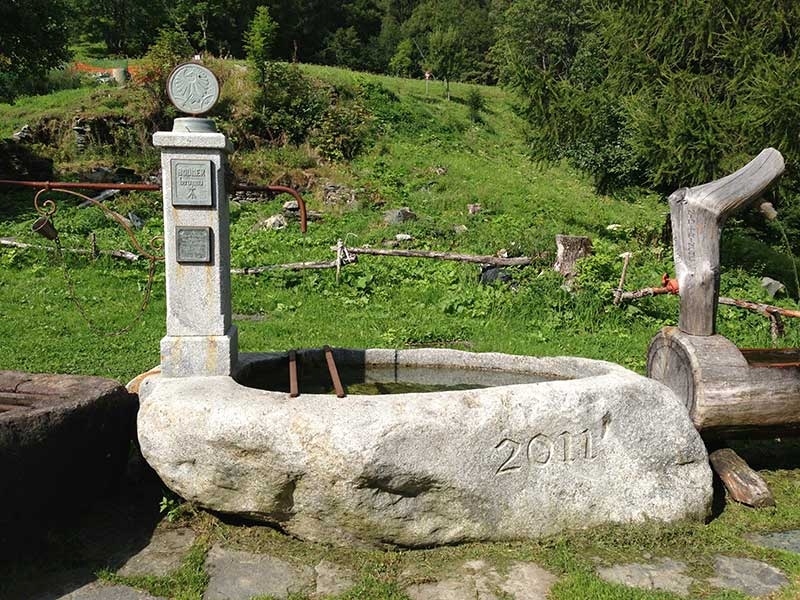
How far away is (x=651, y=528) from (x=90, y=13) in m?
45.0

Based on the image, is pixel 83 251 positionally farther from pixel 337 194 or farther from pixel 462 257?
pixel 337 194

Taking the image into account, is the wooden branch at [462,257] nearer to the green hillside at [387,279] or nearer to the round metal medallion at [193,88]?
the green hillside at [387,279]

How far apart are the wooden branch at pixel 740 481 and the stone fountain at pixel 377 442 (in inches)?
22.3

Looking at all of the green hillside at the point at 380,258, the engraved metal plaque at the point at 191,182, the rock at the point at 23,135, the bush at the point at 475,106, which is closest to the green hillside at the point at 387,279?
the green hillside at the point at 380,258

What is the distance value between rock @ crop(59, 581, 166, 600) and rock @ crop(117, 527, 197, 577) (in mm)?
127

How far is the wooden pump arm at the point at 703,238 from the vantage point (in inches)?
205

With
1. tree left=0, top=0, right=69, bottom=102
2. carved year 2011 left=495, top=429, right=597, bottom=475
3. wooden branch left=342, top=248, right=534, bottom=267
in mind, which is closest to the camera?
carved year 2011 left=495, top=429, right=597, bottom=475

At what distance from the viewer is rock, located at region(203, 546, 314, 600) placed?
3.56 m

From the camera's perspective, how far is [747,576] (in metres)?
3.88

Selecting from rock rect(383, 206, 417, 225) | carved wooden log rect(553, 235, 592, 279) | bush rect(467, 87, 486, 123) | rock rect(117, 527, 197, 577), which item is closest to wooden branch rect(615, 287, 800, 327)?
carved wooden log rect(553, 235, 592, 279)

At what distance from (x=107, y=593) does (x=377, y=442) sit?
1.61m

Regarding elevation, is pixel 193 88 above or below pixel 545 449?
above

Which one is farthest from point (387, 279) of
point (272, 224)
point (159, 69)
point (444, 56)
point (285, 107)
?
point (444, 56)

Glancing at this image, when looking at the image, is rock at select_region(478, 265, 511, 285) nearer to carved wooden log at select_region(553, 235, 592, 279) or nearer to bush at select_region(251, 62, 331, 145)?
carved wooden log at select_region(553, 235, 592, 279)
